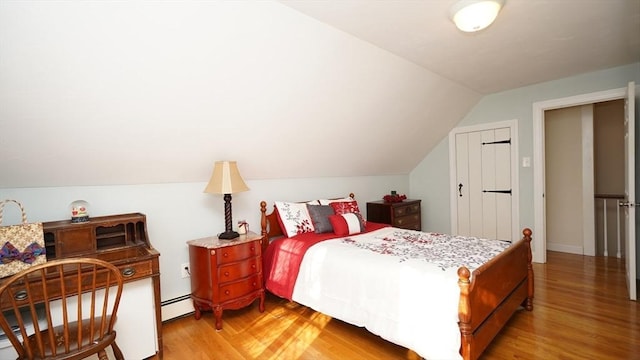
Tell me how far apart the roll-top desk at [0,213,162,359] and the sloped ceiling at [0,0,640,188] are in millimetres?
394

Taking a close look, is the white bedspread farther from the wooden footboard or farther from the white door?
the white door

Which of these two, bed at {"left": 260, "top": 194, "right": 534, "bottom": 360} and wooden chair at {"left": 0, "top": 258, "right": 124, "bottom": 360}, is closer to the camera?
wooden chair at {"left": 0, "top": 258, "right": 124, "bottom": 360}

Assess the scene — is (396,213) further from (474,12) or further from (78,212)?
(78,212)

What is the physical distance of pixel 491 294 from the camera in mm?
1979

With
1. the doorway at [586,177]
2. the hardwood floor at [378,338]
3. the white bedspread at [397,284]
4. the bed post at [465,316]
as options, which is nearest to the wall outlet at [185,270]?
the hardwood floor at [378,338]

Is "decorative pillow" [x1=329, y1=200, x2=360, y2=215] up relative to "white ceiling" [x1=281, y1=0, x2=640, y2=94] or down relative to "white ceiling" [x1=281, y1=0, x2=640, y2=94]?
down

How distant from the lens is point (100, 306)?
6.11 feet

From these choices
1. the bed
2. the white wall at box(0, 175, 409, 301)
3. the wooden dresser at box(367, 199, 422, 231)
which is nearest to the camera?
the bed

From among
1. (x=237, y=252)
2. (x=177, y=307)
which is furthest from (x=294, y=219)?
(x=177, y=307)

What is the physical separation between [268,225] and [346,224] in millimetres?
838

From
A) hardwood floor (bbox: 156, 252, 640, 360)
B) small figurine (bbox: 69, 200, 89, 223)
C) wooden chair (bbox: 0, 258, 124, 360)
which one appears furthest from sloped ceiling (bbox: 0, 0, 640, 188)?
hardwood floor (bbox: 156, 252, 640, 360)

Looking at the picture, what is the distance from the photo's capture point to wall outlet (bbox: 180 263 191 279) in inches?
108

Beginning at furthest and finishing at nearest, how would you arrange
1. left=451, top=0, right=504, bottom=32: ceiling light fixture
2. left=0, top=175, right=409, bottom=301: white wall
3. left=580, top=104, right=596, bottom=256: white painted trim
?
left=580, top=104, right=596, bottom=256: white painted trim < left=0, top=175, right=409, bottom=301: white wall < left=451, top=0, right=504, bottom=32: ceiling light fixture

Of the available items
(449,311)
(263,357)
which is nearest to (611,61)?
(449,311)
